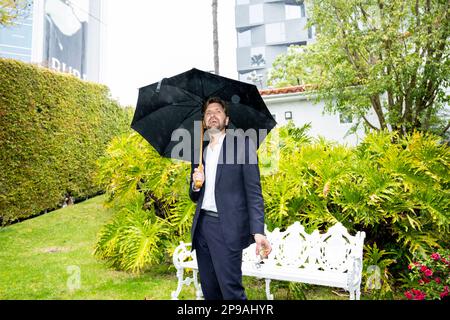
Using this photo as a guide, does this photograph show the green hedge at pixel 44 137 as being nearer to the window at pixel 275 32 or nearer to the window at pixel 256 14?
the window at pixel 275 32

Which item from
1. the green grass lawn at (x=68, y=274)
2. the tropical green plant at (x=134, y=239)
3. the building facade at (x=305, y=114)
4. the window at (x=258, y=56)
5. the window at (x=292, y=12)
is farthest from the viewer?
the window at (x=258, y=56)

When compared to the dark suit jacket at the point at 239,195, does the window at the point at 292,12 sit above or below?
above

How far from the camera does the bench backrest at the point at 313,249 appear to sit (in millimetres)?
4113

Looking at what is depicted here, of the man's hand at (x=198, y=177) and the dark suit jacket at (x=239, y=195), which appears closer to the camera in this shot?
the dark suit jacket at (x=239, y=195)

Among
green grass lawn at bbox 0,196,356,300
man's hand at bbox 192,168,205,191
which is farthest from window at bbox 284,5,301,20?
man's hand at bbox 192,168,205,191

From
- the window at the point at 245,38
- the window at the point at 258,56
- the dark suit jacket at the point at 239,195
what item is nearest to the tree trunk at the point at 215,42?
the dark suit jacket at the point at 239,195

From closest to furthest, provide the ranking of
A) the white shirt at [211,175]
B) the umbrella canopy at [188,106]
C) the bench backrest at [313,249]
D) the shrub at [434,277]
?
the white shirt at [211,175]
the umbrella canopy at [188,106]
the shrub at [434,277]
the bench backrest at [313,249]

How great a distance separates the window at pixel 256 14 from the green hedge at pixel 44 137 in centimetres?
3929

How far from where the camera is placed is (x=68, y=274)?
542 centimetres

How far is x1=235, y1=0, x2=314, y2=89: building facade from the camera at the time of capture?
152 feet

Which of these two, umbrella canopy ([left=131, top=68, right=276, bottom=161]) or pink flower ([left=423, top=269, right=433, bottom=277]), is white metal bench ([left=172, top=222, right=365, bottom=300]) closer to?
pink flower ([left=423, top=269, right=433, bottom=277])

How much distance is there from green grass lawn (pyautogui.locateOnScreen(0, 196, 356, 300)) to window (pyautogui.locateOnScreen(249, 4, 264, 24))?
4394 centimetres

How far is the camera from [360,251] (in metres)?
3.89

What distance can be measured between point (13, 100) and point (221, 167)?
7478mm
